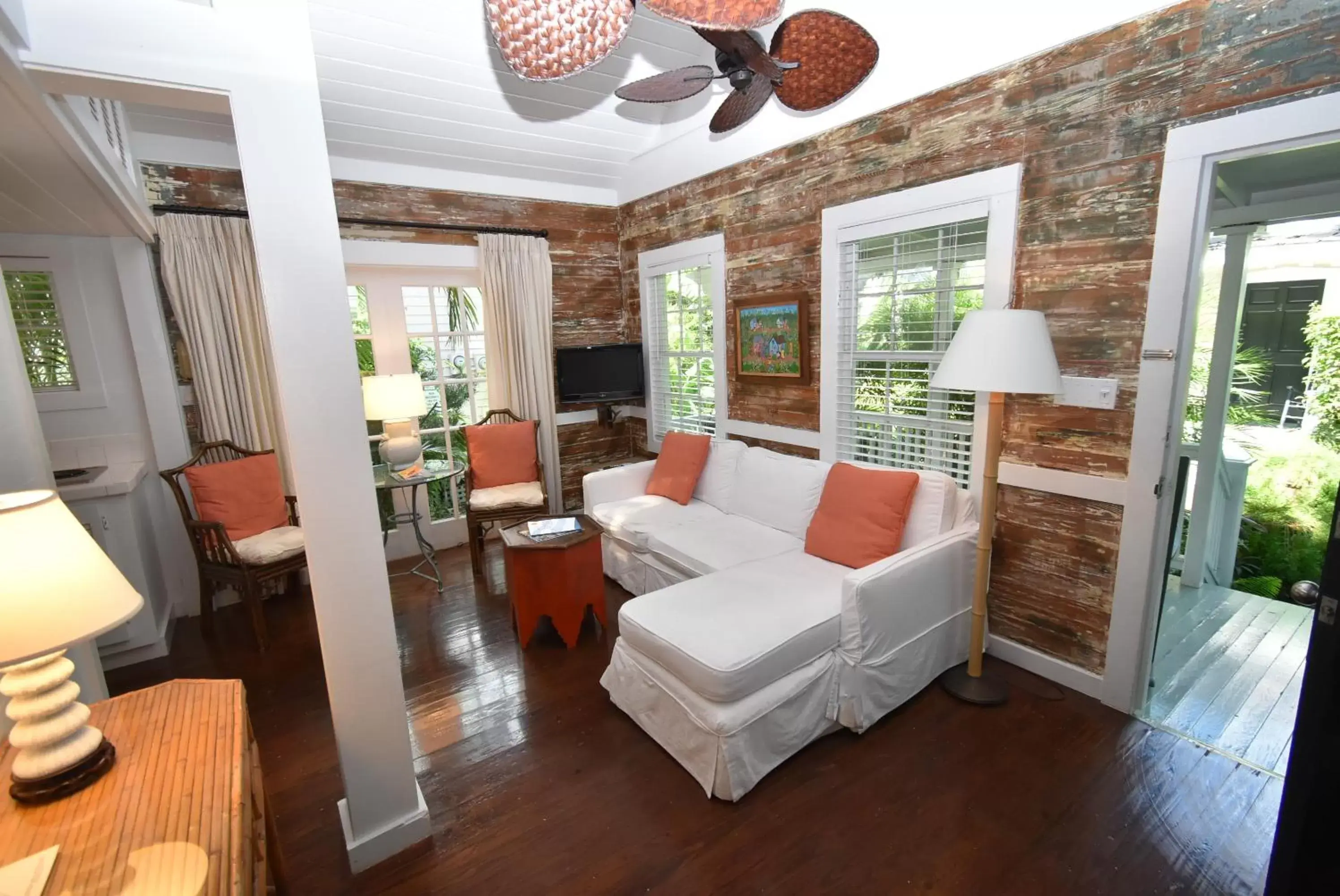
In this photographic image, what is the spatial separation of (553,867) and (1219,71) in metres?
3.14

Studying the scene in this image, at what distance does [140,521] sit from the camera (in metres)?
2.79

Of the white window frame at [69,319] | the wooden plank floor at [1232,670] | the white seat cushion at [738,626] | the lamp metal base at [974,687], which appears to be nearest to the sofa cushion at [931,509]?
the white seat cushion at [738,626]

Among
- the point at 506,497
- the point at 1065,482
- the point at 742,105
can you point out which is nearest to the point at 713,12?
the point at 742,105

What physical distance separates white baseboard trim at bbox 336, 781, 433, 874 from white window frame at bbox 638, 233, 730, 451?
2.64 meters

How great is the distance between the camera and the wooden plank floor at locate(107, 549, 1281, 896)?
5.14 ft

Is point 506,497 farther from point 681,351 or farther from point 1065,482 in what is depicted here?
point 1065,482

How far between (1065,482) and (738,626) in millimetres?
1440

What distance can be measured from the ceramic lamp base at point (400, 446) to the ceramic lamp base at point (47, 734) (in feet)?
7.51

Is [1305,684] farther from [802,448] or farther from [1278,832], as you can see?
[802,448]

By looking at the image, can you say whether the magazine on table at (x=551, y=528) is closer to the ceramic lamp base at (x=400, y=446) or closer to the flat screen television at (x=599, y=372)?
the ceramic lamp base at (x=400, y=446)

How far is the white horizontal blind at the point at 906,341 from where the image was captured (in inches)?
98.3

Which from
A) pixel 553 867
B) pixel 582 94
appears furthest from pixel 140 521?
pixel 582 94

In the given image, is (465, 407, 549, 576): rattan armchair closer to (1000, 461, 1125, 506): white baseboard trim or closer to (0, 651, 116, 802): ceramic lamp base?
(0, 651, 116, 802): ceramic lamp base

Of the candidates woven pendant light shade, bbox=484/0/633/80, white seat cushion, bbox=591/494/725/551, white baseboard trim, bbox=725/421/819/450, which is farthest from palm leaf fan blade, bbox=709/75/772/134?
white seat cushion, bbox=591/494/725/551
